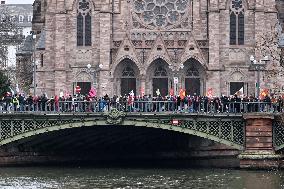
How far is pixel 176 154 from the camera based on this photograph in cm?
9356

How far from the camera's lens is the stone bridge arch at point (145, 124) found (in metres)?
80.9

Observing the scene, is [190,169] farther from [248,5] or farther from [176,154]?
[248,5]

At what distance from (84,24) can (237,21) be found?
1368cm

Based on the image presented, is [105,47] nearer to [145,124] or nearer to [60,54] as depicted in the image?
[60,54]

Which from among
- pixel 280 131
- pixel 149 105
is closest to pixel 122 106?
pixel 149 105

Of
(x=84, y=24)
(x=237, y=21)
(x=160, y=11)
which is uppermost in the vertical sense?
(x=160, y=11)

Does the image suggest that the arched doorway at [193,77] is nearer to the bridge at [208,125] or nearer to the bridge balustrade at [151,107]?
the bridge balustrade at [151,107]

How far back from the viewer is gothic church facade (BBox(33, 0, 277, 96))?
10888 centimetres

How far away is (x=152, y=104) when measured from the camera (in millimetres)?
83000

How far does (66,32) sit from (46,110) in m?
28.0

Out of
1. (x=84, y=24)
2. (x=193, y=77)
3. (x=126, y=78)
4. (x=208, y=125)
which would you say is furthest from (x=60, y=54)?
(x=208, y=125)

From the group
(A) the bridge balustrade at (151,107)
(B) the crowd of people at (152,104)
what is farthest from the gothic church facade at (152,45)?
(A) the bridge balustrade at (151,107)

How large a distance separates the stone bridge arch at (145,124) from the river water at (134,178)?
2.32 metres

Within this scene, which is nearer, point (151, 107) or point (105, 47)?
point (151, 107)
